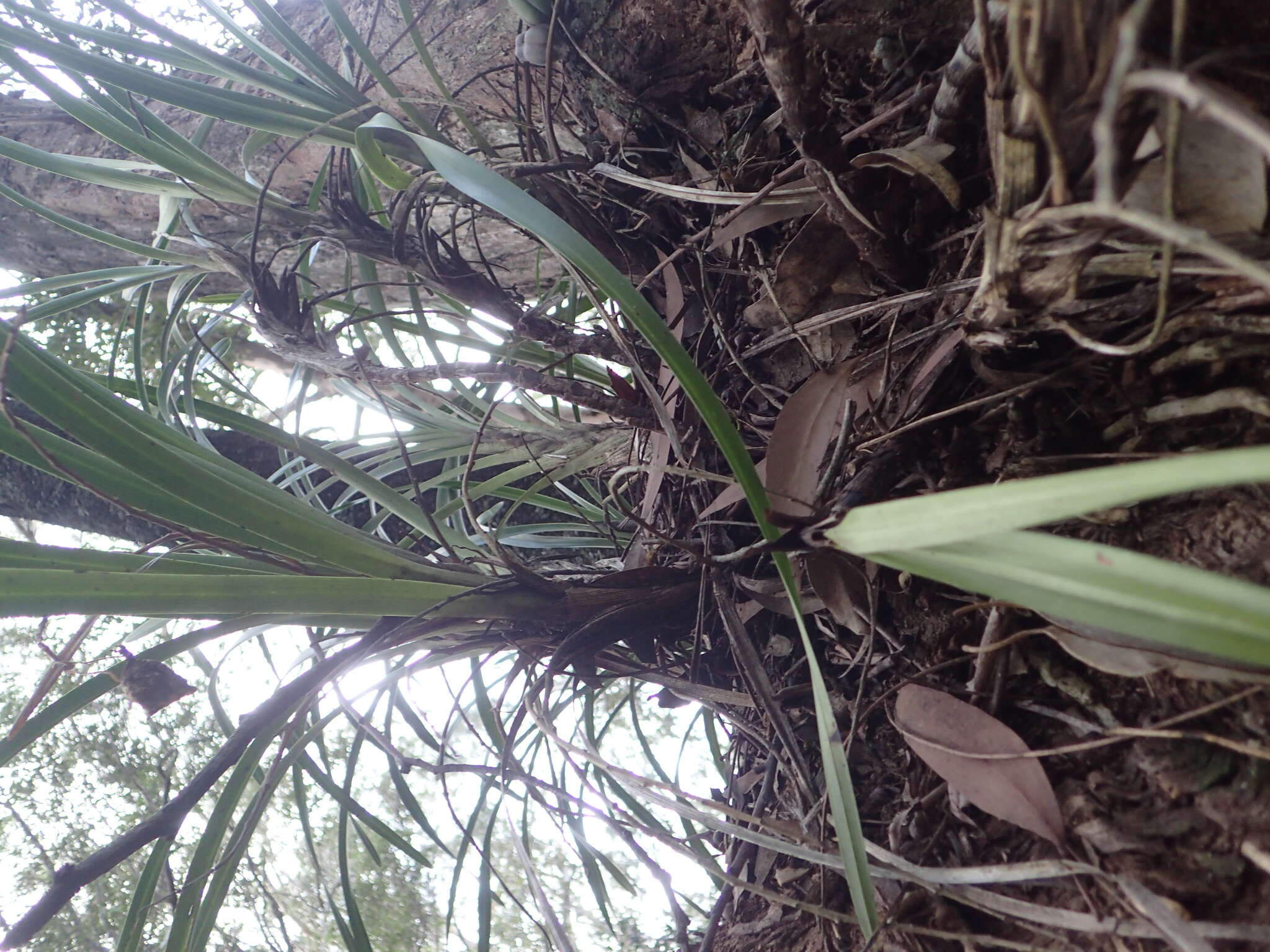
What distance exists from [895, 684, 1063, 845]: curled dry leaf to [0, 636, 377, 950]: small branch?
285mm

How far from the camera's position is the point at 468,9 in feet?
2.25

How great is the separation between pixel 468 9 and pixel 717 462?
527 millimetres

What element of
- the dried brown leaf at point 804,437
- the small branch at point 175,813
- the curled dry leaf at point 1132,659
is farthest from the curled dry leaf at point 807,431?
the small branch at point 175,813

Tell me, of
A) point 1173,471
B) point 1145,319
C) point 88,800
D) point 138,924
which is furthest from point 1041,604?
point 88,800

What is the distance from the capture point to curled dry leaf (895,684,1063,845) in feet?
0.89

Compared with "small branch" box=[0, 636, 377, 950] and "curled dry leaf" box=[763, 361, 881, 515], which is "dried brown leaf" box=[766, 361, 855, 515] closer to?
"curled dry leaf" box=[763, 361, 881, 515]

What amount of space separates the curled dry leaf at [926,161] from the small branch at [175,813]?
1.16ft

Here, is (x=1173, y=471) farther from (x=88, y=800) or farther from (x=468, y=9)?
(x=88, y=800)

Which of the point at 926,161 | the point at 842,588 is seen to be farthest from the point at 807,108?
the point at 842,588

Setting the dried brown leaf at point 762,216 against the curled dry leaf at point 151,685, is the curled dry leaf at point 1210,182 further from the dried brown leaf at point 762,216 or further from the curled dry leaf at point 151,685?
the curled dry leaf at point 151,685

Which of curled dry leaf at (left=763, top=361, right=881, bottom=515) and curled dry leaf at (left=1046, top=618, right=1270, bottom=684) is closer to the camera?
curled dry leaf at (left=1046, top=618, right=1270, bottom=684)

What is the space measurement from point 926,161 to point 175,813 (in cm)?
44

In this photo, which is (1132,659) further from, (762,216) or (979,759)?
(762,216)

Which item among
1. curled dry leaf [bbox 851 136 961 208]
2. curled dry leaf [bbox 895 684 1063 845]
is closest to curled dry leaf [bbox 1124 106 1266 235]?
curled dry leaf [bbox 851 136 961 208]
